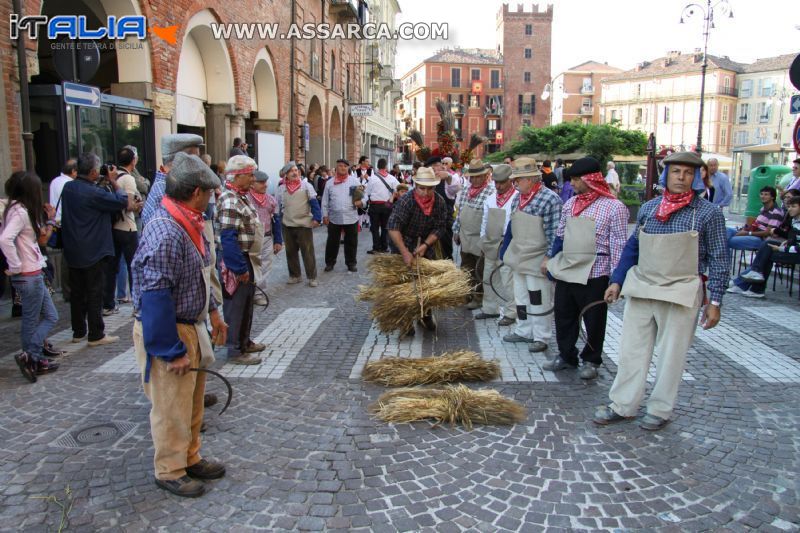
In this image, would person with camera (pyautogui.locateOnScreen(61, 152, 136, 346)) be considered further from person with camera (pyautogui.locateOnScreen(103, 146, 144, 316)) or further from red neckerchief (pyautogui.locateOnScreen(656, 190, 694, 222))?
red neckerchief (pyautogui.locateOnScreen(656, 190, 694, 222))

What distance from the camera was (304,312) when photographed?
8.07 meters

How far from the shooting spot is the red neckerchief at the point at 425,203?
6836 millimetres

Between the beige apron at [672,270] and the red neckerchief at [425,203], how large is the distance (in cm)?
301

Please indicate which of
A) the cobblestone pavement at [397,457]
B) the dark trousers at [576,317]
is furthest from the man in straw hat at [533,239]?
the dark trousers at [576,317]

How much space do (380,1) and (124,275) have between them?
43.4 meters

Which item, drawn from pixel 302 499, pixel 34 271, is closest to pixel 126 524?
pixel 302 499

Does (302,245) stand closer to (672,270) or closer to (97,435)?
(97,435)

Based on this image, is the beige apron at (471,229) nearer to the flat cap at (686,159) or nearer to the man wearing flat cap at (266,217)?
the man wearing flat cap at (266,217)

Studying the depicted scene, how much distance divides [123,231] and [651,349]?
240 inches

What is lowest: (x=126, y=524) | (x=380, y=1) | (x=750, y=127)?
(x=126, y=524)

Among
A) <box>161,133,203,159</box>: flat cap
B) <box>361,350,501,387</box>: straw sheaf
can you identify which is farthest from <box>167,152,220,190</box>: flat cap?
<box>361,350,501,387</box>: straw sheaf

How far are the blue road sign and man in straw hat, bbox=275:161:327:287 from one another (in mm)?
2873

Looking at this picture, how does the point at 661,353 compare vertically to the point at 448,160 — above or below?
below

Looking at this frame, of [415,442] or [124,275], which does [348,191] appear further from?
[415,442]
